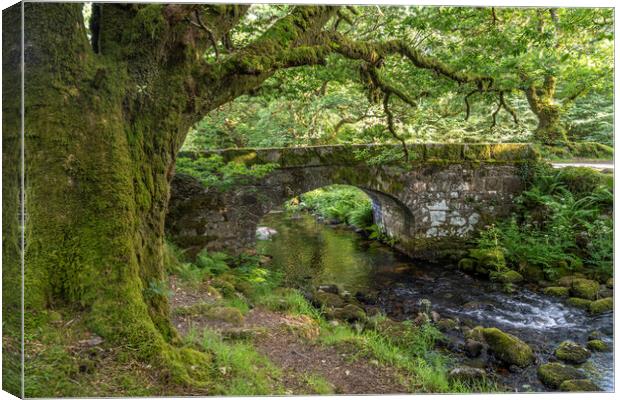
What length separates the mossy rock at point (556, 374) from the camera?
426 cm

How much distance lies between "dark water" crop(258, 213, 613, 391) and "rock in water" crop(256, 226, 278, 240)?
0.44 ft

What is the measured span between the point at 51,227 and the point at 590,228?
22.6 ft

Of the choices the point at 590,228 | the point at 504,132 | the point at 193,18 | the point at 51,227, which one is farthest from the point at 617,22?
the point at 504,132

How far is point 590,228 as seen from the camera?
702 centimetres

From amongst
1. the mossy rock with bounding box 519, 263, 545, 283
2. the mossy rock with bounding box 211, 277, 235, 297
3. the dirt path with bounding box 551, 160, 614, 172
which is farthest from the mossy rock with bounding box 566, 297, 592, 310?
the mossy rock with bounding box 211, 277, 235, 297

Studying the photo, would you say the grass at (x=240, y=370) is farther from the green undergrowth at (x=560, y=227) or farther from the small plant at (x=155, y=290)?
the green undergrowth at (x=560, y=227)

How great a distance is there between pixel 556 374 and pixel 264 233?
282 inches

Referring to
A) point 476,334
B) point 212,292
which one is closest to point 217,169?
point 212,292

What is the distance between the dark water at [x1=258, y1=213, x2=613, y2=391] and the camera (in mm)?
5250

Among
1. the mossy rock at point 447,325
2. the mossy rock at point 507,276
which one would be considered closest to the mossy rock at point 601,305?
the mossy rock at point 507,276

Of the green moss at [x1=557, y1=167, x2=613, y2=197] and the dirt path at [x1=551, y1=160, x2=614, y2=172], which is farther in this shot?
the green moss at [x1=557, y1=167, x2=613, y2=197]

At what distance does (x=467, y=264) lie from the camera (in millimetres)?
8375

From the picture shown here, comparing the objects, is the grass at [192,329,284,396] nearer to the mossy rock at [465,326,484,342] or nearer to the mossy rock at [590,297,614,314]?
the mossy rock at [465,326,484,342]

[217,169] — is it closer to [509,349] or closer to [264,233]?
[264,233]
